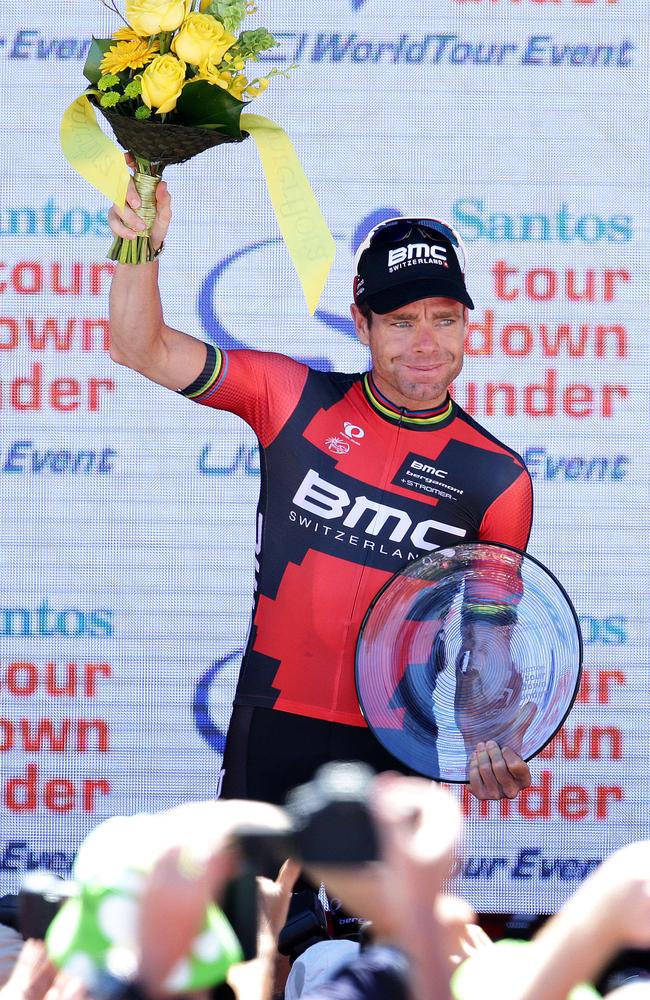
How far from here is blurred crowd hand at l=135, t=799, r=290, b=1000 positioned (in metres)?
1.06

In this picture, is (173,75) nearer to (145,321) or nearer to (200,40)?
(200,40)

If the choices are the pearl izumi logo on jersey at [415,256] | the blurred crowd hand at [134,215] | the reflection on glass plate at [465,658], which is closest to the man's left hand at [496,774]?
the reflection on glass plate at [465,658]

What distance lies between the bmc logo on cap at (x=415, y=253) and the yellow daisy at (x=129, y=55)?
730 millimetres

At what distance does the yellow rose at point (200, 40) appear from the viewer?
2.21m

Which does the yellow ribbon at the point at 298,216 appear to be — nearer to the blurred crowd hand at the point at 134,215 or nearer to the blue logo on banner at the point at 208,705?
the blurred crowd hand at the point at 134,215

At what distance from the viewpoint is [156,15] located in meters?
2.18

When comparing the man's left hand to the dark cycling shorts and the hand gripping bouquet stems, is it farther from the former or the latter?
the hand gripping bouquet stems

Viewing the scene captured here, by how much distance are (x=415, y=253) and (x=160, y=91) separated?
76 cm

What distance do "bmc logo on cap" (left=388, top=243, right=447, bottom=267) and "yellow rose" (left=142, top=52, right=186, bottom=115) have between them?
28.0 inches

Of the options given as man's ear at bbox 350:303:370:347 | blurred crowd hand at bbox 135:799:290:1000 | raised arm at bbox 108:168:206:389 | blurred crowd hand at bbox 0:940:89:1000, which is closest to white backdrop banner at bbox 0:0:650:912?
man's ear at bbox 350:303:370:347

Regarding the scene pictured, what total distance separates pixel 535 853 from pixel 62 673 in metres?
1.34

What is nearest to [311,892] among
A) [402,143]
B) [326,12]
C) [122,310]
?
[122,310]

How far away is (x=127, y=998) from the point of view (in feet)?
3.94

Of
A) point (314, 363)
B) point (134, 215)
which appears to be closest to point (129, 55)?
point (134, 215)
